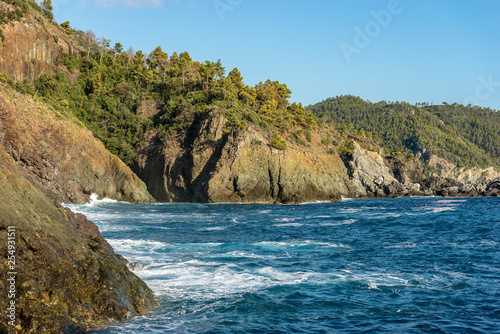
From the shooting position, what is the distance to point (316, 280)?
1421cm

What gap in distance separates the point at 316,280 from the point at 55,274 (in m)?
9.04

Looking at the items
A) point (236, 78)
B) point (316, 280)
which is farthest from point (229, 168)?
point (316, 280)

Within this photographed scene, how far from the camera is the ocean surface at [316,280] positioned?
32.7ft

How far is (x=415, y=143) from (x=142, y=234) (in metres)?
157

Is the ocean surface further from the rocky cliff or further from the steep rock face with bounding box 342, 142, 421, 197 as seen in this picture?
the steep rock face with bounding box 342, 142, 421, 197

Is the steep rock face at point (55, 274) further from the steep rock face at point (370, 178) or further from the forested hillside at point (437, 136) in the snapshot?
the forested hillside at point (437, 136)

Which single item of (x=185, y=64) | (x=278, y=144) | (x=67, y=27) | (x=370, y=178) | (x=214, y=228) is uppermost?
(x=67, y=27)

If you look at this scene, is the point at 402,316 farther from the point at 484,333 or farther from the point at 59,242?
the point at 59,242

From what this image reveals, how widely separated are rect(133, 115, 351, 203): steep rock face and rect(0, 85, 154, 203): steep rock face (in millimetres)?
10093

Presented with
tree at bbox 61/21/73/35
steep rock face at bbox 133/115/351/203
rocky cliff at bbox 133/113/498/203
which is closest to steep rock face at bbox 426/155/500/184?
rocky cliff at bbox 133/113/498/203

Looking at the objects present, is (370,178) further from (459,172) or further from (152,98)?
(459,172)

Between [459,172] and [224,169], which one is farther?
[459,172]

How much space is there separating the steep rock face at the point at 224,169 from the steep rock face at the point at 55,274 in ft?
156

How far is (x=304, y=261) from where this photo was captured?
17.5 m
